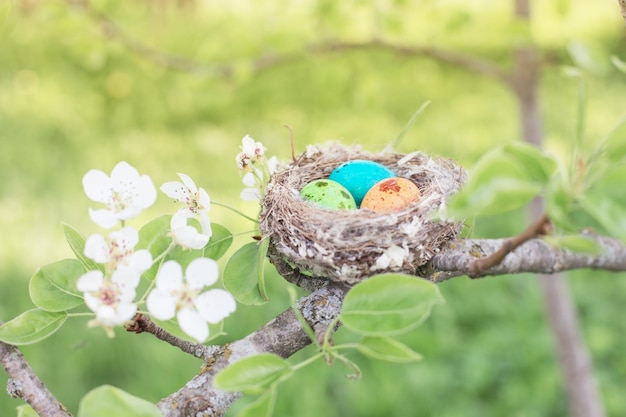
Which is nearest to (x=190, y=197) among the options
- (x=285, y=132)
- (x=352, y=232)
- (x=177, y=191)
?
(x=177, y=191)

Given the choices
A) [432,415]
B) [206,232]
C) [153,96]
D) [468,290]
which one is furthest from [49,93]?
[206,232]

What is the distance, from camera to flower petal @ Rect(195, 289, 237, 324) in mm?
645

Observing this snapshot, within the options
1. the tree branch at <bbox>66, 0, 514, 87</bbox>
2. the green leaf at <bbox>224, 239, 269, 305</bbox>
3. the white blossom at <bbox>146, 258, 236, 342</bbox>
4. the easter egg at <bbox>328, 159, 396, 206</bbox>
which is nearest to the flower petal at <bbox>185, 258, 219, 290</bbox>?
the white blossom at <bbox>146, 258, 236, 342</bbox>

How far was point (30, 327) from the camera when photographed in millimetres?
729

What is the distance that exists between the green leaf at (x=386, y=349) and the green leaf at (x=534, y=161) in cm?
17

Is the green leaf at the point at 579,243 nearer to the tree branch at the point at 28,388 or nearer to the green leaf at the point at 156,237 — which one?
the green leaf at the point at 156,237

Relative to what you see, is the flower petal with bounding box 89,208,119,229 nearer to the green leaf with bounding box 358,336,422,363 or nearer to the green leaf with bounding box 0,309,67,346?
the green leaf with bounding box 0,309,67,346

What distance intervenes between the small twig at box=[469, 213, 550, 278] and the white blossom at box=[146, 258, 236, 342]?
0.85ft

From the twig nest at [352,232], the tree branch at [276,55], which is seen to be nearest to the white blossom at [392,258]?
the twig nest at [352,232]

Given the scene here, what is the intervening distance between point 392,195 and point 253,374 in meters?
0.61

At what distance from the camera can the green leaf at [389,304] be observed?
601mm

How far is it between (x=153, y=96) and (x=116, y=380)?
291 centimetres

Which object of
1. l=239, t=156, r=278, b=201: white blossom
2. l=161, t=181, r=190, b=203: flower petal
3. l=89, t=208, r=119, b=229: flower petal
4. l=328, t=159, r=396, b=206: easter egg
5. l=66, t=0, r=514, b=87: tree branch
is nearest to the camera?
l=89, t=208, r=119, b=229: flower petal

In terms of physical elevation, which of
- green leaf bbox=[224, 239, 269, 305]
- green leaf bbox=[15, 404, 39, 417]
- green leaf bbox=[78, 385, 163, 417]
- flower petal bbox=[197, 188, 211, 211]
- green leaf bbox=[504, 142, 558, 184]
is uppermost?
green leaf bbox=[504, 142, 558, 184]
